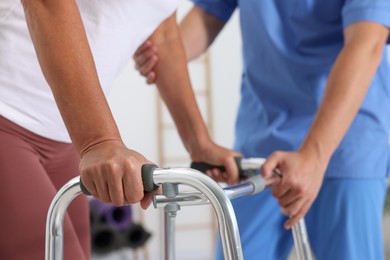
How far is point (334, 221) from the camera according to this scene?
7.22 feet

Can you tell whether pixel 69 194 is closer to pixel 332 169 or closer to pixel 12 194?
pixel 12 194

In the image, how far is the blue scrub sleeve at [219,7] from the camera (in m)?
2.57

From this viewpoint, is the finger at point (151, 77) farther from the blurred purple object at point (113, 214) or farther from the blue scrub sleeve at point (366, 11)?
the blurred purple object at point (113, 214)

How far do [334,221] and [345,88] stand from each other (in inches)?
15.9

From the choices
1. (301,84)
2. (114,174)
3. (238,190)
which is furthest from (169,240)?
(301,84)

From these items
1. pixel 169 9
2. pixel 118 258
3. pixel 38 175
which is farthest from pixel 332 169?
pixel 118 258

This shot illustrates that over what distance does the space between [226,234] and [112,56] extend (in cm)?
60

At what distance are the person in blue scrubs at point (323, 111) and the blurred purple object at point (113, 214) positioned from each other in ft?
8.97

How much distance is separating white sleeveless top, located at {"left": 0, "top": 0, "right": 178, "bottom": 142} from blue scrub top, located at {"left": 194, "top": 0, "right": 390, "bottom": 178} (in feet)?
2.00

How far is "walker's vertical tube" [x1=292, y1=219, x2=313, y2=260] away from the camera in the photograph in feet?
6.31

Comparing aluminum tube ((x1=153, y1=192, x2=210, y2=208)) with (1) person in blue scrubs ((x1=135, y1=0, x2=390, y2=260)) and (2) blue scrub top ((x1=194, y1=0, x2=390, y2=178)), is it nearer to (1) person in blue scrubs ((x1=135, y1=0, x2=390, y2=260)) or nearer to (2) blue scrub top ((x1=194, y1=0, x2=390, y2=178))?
(1) person in blue scrubs ((x1=135, y1=0, x2=390, y2=260))

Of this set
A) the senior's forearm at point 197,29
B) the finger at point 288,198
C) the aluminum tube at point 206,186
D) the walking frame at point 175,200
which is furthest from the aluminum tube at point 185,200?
the senior's forearm at point 197,29

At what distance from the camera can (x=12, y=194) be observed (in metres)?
1.47

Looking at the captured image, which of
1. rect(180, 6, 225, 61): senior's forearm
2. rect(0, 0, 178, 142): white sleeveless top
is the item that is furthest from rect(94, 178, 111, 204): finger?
rect(180, 6, 225, 61): senior's forearm
